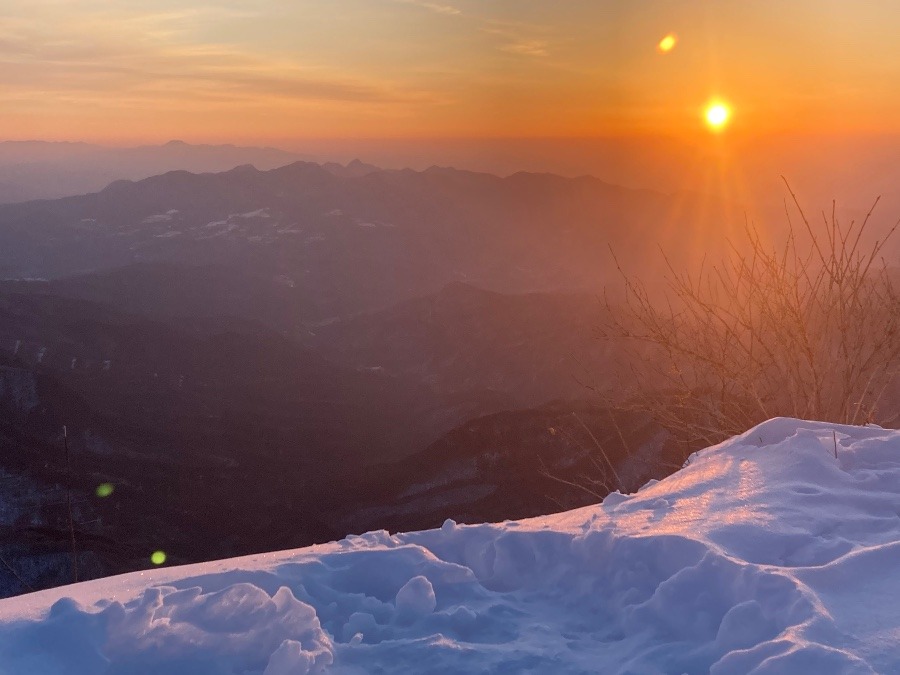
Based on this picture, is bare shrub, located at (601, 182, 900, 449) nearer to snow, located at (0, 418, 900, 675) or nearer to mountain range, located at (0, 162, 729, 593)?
mountain range, located at (0, 162, 729, 593)

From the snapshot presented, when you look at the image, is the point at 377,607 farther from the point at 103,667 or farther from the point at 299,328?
the point at 299,328

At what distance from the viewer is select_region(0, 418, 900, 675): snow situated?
108 inches

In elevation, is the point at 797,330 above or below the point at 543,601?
above

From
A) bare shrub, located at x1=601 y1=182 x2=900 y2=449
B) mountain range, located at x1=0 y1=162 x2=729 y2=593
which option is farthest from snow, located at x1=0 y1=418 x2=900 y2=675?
mountain range, located at x1=0 y1=162 x2=729 y2=593

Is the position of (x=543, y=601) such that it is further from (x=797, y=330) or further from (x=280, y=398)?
(x=280, y=398)

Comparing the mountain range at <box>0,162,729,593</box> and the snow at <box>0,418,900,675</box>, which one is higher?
the snow at <box>0,418,900,675</box>

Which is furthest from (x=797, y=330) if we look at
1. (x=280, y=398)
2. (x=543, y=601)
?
(x=280, y=398)

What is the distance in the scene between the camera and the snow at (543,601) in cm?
273

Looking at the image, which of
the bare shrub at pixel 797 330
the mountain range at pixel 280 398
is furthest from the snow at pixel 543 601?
the mountain range at pixel 280 398

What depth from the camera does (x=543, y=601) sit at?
11.1 feet

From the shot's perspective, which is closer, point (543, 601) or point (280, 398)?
point (543, 601)

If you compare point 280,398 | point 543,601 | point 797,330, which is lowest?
point 280,398

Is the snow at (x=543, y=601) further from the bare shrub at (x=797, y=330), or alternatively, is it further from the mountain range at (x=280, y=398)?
the mountain range at (x=280, y=398)

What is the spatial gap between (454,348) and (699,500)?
349ft
